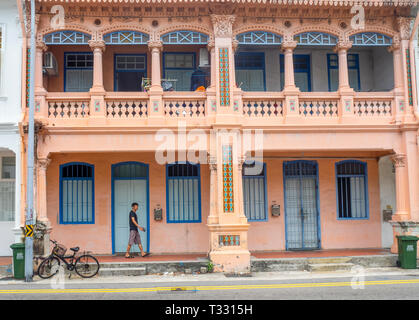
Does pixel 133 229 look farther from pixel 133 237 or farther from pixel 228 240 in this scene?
pixel 228 240

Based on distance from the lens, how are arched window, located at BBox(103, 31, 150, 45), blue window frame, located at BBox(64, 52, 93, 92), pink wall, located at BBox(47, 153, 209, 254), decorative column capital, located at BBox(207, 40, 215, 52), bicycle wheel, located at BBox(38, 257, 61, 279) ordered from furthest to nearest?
1. blue window frame, located at BBox(64, 52, 93, 92)
2. pink wall, located at BBox(47, 153, 209, 254)
3. arched window, located at BBox(103, 31, 150, 45)
4. decorative column capital, located at BBox(207, 40, 215, 52)
5. bicycle wheel, located at BBox(38, 257, 61, 279)

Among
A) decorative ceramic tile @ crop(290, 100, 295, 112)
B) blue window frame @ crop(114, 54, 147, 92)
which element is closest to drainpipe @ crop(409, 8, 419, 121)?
decorative ceramic tile @ crop(290, 100, 295, 112)

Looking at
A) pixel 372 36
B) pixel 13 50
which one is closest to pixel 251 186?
pixel 372 36

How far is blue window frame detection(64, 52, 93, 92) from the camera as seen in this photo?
52.3ft

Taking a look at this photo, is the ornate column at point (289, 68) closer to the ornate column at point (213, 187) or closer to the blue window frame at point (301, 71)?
the blue window frame at point (301, 71)

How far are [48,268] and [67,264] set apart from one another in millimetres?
568

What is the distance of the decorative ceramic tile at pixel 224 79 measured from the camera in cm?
1415

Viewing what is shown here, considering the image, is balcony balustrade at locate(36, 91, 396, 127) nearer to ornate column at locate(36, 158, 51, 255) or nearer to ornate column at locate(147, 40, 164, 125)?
ornate column at locate(147, 40, 164, 125)

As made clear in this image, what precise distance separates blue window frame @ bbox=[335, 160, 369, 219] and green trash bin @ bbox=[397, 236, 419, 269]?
2.71 m

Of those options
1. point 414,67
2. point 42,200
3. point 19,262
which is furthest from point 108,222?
point 414,67

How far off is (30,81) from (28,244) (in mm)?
4265

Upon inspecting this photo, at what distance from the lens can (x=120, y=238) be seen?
1555 cm

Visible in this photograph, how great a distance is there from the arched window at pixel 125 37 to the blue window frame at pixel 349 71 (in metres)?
6.39
